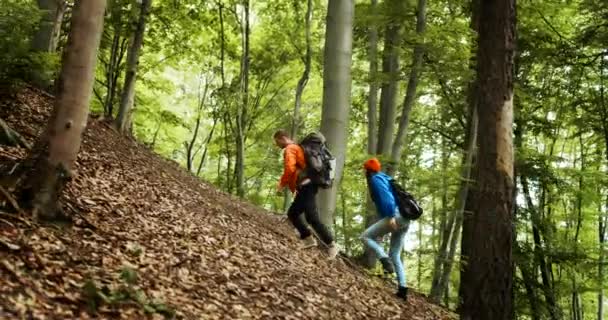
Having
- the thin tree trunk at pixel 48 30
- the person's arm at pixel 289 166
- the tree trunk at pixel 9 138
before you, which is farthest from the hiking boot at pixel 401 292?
the thin tree trunk at pixel 48 30

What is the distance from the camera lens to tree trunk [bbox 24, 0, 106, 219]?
4.42 m

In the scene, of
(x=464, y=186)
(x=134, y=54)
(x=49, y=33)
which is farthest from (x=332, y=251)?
(x=49, y=33)

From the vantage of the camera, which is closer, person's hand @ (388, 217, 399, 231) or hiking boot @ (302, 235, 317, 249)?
person's hand @ (388, 217, 399, 231)

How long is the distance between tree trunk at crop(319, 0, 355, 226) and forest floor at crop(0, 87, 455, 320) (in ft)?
5.28

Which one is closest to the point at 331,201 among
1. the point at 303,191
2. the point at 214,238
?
the point at 303,191

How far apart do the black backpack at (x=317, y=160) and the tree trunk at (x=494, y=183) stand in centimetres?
218

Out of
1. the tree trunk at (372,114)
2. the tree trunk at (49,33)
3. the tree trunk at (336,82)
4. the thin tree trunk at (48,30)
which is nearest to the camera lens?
the tree trunk at (336,82)

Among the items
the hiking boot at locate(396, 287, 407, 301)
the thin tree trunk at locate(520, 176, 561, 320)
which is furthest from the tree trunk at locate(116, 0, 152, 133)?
the thin tree trunk at locate(520, 176, 561, 320)

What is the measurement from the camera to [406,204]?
7051 millimetres

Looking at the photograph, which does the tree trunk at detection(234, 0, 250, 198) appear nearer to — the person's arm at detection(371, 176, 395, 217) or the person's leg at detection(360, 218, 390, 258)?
the person's leg at detection(360, 218, 390, 258)

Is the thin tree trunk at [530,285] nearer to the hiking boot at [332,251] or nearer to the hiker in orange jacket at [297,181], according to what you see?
the hiking boot at [332,251]

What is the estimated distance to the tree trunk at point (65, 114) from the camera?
14.5 feet

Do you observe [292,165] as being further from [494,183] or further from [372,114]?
[372,114]

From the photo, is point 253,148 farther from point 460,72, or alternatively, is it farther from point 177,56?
point 460,72
